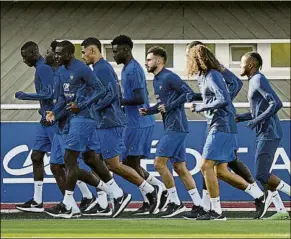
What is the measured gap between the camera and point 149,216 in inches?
776

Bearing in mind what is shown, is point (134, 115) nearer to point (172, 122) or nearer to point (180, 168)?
point (172, 122)

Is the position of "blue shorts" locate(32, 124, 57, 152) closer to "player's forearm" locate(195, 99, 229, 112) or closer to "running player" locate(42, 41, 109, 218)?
"running player" locate(42, 41, 109, 218)

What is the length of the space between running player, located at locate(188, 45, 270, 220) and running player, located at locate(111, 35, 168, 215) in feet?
5.76

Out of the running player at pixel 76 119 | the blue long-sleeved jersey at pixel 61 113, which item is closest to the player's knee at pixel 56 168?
the blue long-sleeved jersey at pixel 61 113

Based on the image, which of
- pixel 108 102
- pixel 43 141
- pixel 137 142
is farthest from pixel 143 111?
pixel 43 141

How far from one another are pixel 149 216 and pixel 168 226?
2.57m

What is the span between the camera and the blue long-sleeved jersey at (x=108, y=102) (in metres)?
19.5

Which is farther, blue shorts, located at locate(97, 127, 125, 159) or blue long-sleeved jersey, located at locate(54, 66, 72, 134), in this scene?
blue shorts, located at locate(97, 127, 125, 159)

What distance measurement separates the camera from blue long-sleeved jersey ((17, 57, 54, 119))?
20.1 m

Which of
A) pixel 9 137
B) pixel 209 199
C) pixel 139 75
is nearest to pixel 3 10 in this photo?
pixel 9 137

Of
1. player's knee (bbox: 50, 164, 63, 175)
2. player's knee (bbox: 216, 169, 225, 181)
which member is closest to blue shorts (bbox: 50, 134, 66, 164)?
player's knee (bbox: 50, 164, 63, 175)

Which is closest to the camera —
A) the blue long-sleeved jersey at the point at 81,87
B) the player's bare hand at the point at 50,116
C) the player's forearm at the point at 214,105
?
the player's forearm at the point at 214,105

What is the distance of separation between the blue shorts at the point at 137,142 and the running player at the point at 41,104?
3.25 feet

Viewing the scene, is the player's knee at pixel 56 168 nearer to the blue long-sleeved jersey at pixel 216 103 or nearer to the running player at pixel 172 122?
the running player at pixel 172 122
